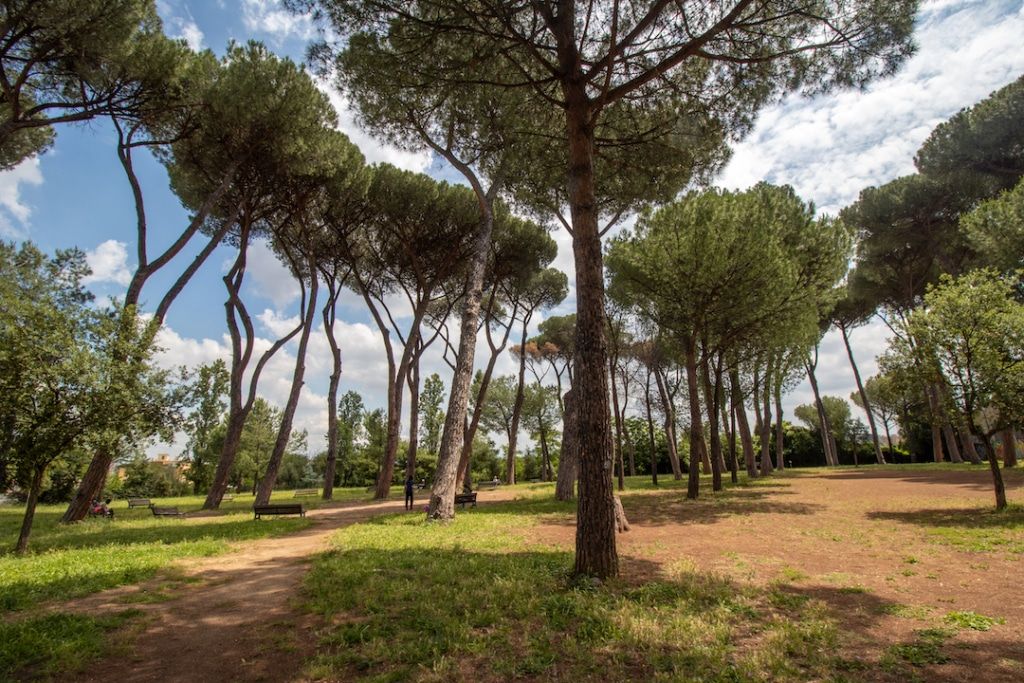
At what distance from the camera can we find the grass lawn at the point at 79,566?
4.73 metres

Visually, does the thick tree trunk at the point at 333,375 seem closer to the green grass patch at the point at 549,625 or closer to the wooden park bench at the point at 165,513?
the wooden park bench at the point at 165,513

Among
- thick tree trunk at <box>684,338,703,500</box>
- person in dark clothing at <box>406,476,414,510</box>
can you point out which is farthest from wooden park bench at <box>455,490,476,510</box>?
thick tree trunk at <box>684,338,703,500</box>

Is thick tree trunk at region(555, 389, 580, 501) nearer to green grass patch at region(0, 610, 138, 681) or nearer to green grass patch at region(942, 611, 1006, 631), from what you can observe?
green grass patch at region(942, 611, 1006, 631)

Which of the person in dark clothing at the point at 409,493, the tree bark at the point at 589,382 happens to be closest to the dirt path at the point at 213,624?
the tree bark at the point at 589,382

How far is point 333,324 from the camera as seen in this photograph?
83.3 feet

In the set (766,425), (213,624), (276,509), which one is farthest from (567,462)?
(766,425)

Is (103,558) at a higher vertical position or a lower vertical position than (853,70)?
lower

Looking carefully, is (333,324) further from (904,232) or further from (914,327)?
(904,232)

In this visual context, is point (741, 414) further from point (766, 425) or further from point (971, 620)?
point (971, 620)

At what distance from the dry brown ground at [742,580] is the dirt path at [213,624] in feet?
0.06

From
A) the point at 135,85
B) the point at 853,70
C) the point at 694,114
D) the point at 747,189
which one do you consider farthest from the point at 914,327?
the point at 135,85

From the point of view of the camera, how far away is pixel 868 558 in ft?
27.5

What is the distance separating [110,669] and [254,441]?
47.6m

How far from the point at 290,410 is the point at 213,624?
1599 cm
